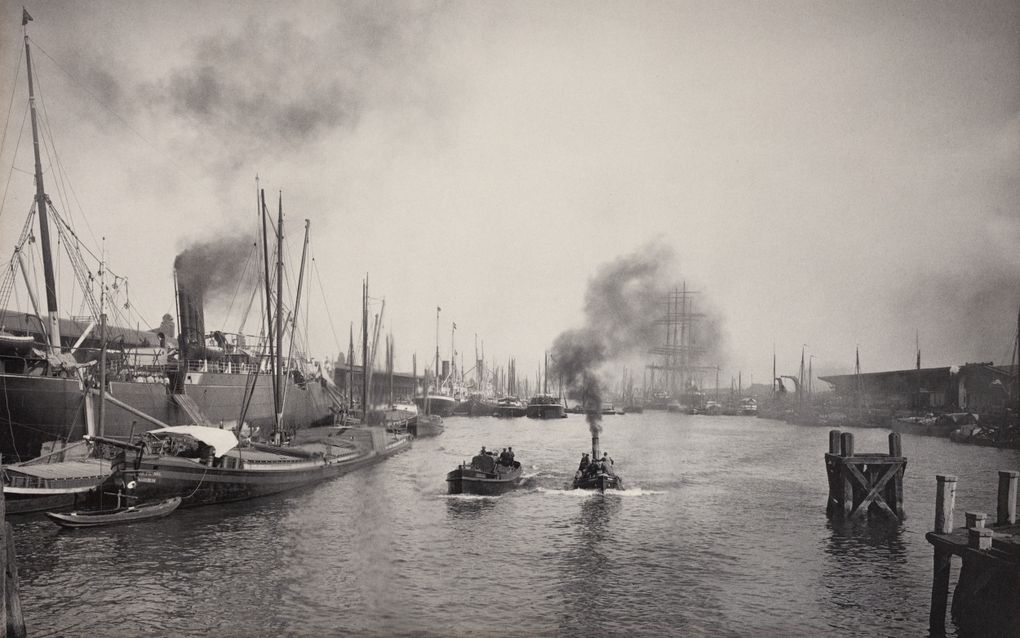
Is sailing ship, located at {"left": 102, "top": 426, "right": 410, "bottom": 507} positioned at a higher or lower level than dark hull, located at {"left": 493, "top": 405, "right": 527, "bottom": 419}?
higher

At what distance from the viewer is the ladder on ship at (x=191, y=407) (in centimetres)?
4975

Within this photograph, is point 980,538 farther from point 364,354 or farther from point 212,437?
point 364,354

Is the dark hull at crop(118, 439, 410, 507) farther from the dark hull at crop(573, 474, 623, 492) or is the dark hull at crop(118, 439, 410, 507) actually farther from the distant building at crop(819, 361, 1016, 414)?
the distant building at crop(819, 361, 1016, 414)

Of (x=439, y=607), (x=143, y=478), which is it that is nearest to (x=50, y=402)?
(x=143, y=478)

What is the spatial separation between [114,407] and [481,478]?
86.6ft

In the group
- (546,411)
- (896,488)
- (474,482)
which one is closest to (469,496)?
(474,482)

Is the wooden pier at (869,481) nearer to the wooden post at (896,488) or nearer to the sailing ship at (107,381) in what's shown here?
the wooden post at (896,488)

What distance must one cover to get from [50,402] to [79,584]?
2262cm

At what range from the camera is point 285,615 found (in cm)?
1775

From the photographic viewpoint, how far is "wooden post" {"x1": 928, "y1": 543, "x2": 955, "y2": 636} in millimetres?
16266

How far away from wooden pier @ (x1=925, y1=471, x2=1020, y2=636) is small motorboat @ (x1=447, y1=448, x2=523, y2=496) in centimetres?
2326

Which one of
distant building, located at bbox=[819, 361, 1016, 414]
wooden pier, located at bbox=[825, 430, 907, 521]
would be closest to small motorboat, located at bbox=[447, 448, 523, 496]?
wooden pier, located at bbox=[825, 430, 907, 521]

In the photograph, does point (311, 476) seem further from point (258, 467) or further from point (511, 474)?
point (511, 474)

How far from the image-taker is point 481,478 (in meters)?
37.1
